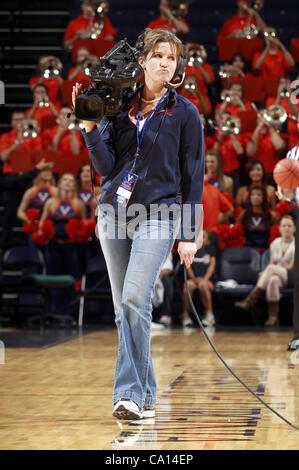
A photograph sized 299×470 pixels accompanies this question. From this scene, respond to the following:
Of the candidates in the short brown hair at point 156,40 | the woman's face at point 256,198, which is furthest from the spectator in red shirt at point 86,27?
the short brown hair at point 156,40

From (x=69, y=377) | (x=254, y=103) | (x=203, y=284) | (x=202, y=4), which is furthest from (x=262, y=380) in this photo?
(x=202, y=4)

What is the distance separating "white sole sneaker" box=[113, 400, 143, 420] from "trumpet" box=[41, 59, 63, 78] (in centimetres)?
762

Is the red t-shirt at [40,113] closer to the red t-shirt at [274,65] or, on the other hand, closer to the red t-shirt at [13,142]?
the red t-shirt at [13,142]

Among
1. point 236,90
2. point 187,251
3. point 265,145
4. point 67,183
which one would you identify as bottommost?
point 187,251

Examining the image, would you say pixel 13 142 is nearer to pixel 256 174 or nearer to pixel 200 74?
pixel 200 74

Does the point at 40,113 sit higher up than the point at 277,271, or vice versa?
the point at 40,113

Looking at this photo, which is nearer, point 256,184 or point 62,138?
point 256,184

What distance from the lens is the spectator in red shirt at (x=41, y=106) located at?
9.98 m

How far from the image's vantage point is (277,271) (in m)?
8.35

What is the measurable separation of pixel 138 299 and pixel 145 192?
0.46 meters

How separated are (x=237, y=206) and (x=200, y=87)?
2055mm

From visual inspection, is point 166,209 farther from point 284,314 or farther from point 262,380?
point 284,314

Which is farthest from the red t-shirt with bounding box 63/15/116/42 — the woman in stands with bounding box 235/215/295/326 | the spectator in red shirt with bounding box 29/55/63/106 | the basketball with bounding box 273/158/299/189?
the basketball with bounding box 273/158/299/189

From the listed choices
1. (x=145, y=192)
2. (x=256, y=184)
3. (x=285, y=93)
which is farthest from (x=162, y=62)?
(x=285, y=93)
